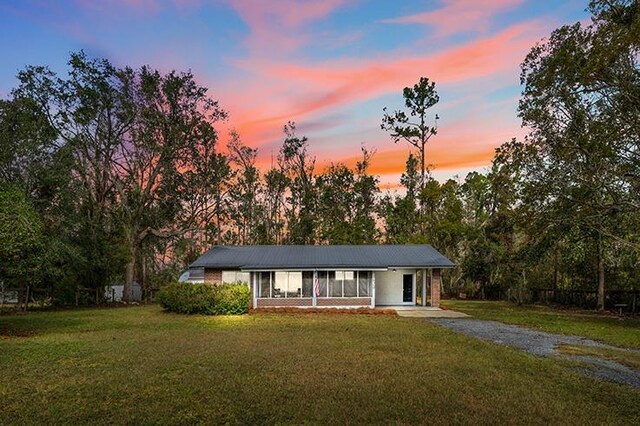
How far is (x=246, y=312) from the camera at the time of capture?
2362cm

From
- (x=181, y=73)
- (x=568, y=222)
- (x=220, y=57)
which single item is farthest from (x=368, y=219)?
(x=220, y=57)

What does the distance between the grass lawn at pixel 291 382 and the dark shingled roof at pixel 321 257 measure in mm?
11137

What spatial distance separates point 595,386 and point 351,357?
5115 mm

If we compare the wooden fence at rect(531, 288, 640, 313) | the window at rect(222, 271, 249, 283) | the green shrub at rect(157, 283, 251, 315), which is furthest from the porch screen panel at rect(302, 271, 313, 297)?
the wooden fence at rect(531, 288, 640, 313)

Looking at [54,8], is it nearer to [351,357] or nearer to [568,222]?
[351,357]

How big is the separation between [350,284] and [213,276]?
843 cm

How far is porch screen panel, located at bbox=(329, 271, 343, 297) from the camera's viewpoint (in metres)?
26.3

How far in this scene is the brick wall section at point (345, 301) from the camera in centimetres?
2594

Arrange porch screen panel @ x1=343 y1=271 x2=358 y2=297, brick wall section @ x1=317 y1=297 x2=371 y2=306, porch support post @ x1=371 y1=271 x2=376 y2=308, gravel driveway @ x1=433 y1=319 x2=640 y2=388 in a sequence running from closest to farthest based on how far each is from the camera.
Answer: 1. gravel driveway @ x1=433 y1=319 x2=640 y2=388
2. porch support post @ x1=371 y1=271 x2=376 y2=308
3. brick wall section @ x1=317 y1=297 x2=371 y2=306
4. porch screen panel @ x1=343 y1=271 x2=358 y2=297

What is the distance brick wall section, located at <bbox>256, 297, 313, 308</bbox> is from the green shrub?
2613mm

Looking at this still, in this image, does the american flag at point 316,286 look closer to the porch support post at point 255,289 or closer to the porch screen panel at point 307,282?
the porch screen panel at point 307,282

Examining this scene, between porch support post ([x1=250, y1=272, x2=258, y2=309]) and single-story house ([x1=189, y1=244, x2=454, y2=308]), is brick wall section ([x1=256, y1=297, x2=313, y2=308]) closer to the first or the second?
single-story house ([x1=189, y1=244, x2=454, y2=308])

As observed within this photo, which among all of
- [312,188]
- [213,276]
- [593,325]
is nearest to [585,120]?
[593,325]

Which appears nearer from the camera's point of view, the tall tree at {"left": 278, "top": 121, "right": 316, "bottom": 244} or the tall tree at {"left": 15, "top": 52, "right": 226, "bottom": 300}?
the tall tree at {"left": 15, "top": 52, "right": 226, "bottom": 300}
